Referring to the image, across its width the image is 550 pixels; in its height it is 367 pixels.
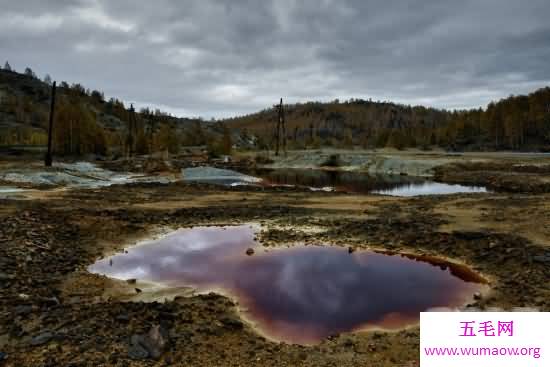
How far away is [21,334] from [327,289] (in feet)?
20.7

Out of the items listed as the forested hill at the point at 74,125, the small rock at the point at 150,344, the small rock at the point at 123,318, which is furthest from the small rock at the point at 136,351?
the forested hill at the point at 74,125

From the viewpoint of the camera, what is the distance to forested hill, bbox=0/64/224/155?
219 ft

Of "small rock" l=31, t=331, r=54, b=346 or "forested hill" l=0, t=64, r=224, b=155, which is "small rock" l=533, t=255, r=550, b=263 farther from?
"forested hill" l=0, t=64, r=224, b=155

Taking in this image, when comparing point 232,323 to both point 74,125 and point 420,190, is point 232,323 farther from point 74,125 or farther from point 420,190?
point 74,125

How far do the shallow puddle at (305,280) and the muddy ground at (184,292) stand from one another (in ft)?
1.89

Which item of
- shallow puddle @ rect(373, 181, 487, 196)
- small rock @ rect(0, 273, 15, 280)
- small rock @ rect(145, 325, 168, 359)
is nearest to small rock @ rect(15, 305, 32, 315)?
small rock @ rect(0, 273, 15, 280)

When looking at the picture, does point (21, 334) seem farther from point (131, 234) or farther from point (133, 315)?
point (131, 234)

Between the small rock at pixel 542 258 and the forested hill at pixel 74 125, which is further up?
the forested hill at pixel 74 125

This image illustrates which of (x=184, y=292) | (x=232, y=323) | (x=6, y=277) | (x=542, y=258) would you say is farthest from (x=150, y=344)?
(x=542, y=258)

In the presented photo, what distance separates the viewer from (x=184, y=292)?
9172 mm

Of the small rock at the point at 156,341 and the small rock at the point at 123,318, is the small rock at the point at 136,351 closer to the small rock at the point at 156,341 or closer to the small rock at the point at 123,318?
the small rock at the point at 156,341

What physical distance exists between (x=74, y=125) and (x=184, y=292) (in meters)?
67.0

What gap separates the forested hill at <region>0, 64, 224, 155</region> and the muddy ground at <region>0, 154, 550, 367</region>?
50144mm

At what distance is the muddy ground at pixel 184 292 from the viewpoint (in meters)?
6.11
